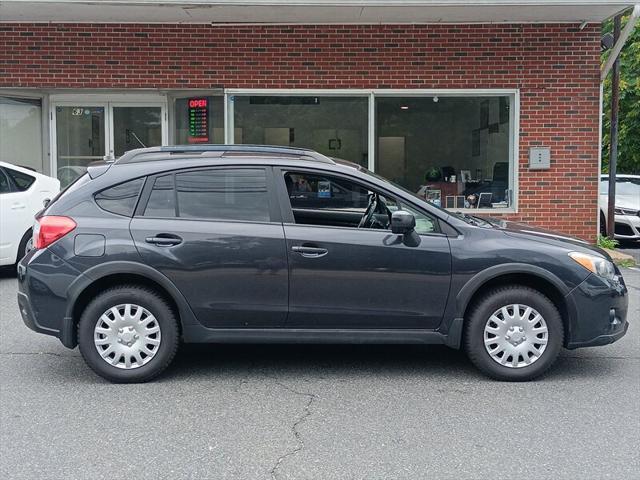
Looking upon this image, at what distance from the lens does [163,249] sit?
202 inches

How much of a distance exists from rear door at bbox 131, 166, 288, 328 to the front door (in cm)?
13

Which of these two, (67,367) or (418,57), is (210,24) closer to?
(418,57)

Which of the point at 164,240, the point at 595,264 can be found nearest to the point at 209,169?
the point at 164,240

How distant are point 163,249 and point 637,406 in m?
3.41

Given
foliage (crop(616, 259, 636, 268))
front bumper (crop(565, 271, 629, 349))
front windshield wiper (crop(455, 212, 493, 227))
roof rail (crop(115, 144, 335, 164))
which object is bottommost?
foliage (crop(616, 259, 636, 268))

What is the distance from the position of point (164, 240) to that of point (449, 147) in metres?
7.37

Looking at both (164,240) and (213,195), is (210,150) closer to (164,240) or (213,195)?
(213,195)

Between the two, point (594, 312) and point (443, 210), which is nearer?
point (594, 312)

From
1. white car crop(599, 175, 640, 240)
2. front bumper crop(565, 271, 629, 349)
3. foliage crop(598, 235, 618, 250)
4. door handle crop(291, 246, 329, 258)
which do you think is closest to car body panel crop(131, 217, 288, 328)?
door handle crop(291, 246, 329, 258)

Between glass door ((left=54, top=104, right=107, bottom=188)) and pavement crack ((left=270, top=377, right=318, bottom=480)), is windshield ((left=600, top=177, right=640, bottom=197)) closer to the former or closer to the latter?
glass door ((left=54, top=104, right=107, bottom=188))

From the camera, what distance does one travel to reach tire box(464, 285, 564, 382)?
522 centimetres

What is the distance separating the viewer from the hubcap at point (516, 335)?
17.1 ft

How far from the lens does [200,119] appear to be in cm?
1177

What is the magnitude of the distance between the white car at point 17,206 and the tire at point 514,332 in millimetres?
6065
